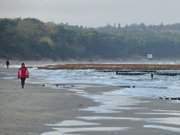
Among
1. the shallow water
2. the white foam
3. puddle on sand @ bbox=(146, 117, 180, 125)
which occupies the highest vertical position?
the white foam

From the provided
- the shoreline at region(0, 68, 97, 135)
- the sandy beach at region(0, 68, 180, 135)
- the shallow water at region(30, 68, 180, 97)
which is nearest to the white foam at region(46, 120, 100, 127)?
Answer: the sandy beach at region(0, 68, 180, 135)

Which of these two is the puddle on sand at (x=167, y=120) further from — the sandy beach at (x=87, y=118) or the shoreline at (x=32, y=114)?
the shoreline at (x=32, y=114)

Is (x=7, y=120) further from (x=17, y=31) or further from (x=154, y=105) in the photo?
(x=17, y=31)

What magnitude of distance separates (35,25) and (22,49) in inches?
1400

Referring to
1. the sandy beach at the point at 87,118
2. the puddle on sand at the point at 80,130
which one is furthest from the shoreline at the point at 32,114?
Answer: the puddle on sand at the point at 80,130

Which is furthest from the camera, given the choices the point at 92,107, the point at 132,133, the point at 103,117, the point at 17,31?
the point at 17,31

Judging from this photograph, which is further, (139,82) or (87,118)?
(139,82)

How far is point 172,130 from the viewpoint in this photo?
15.9 meters

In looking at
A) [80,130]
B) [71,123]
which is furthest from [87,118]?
[80,130]

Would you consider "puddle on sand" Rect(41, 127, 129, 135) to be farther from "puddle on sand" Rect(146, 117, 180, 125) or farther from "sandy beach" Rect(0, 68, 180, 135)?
"puddle on sand" Rect(146, 117, 180, 125)

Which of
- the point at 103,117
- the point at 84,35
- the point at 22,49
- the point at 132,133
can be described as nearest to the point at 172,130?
the point at 132,133

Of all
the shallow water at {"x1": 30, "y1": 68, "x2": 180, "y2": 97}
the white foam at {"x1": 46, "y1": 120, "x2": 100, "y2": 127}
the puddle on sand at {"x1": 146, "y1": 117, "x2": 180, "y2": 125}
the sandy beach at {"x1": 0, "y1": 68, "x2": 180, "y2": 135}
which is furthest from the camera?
the shallow water at {"x1": 30, "y1": 68, "x2": 180, "y2": 97}

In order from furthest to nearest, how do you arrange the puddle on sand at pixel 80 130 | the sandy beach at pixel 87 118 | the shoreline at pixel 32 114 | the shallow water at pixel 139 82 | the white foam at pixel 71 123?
the shallow water at pixel 139 82
the white foam at pixel 71 123
the shoreline at pixel 32 114
the sandy beach at pixel 87 118
the puddle on sand at pixel 80 130

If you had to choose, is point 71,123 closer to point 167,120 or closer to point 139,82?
point 167,120
